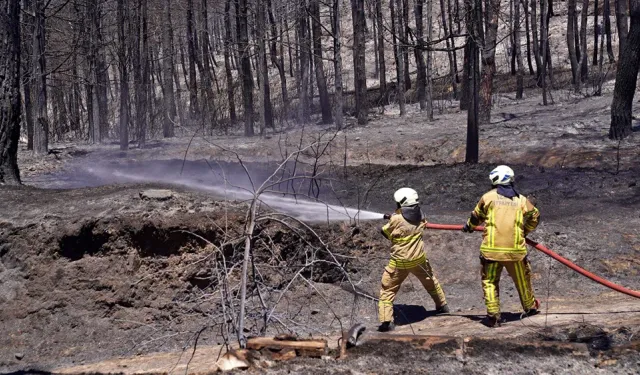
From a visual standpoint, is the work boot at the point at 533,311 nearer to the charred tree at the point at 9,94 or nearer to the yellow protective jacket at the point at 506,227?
the yellow protective jacket at the point at 506,227

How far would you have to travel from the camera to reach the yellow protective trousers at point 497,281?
24.3 feet

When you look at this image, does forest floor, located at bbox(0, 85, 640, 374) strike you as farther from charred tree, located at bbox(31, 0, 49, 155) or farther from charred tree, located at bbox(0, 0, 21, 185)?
charred tree, located at bbox(31, 0, 49, 155)

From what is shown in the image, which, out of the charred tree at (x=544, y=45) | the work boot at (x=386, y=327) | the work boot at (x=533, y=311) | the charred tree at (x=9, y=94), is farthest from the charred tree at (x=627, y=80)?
the charred tree at (x=9, y=94)

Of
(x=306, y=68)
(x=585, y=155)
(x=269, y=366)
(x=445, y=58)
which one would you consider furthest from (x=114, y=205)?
(x=445, y=58)

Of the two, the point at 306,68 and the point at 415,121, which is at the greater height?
the point at 306,68

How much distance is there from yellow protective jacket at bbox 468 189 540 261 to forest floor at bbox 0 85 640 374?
0.69 m

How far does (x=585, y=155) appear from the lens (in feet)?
47.9

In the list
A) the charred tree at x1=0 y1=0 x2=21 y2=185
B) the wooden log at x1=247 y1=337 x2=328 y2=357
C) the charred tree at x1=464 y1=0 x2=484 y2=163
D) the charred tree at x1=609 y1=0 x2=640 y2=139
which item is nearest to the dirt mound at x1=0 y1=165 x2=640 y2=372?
the wooden log at x1=247 y1=337 x2=328 y2=357

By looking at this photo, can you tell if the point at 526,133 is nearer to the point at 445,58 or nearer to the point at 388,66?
the point at 445,58

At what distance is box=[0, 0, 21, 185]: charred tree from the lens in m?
12.9

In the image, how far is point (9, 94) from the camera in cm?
1302

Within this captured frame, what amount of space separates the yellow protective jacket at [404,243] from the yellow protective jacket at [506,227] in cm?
69

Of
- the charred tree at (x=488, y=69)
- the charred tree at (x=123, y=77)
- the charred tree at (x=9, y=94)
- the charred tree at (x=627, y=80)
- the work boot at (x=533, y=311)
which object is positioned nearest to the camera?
the work boot at (x=533, y=311)

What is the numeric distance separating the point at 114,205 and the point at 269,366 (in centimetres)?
460
